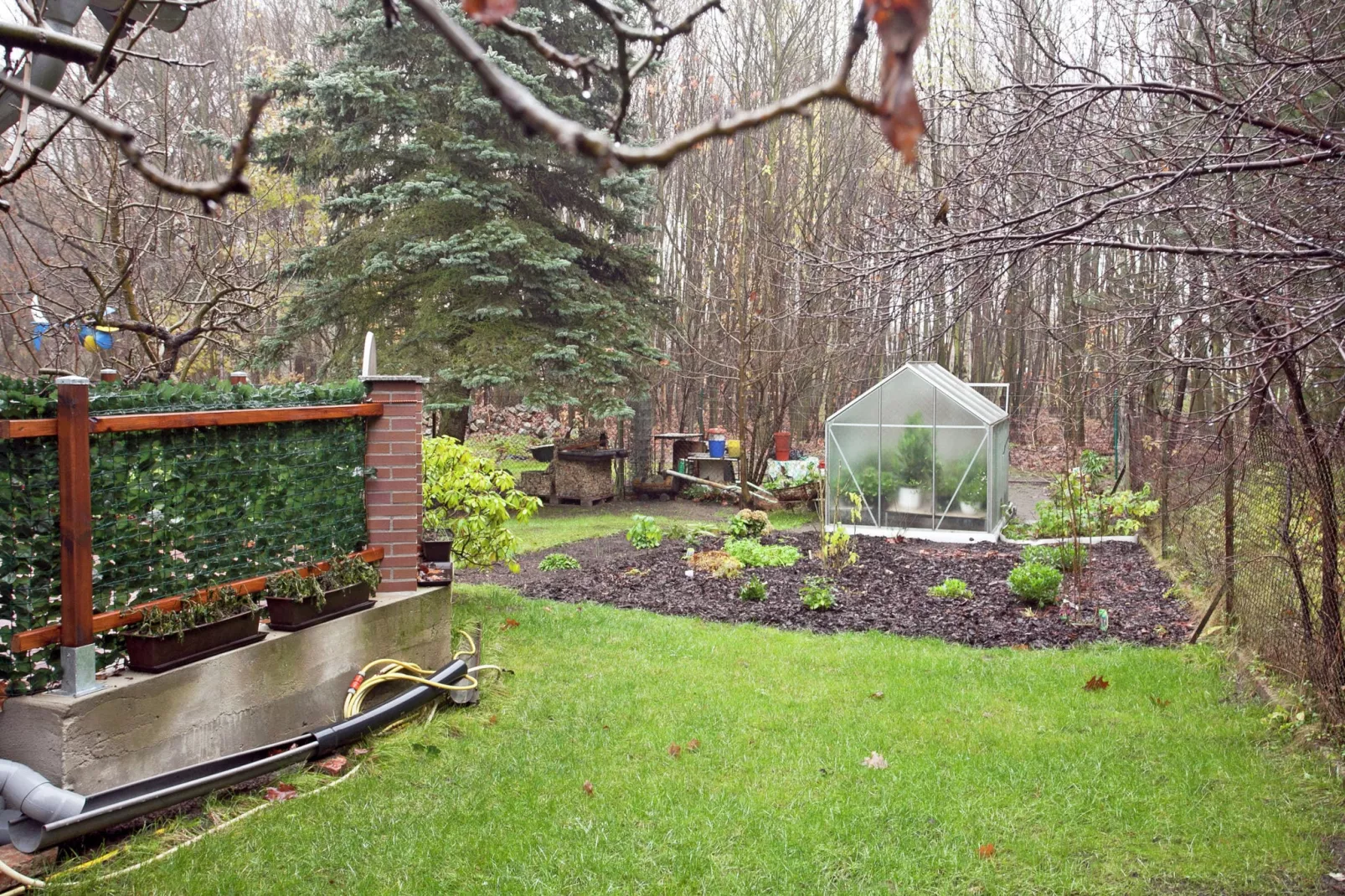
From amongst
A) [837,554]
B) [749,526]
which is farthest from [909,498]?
[837,554]

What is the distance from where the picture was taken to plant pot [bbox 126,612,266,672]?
3924 mm

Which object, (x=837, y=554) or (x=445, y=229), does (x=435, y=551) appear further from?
(x=445, y=229)

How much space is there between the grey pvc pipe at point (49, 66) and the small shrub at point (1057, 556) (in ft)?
25.8

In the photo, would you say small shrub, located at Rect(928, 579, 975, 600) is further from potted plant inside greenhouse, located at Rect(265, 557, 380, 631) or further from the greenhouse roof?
potted plant inside greenhouse, located at Rect(265, 557, 380, 631)

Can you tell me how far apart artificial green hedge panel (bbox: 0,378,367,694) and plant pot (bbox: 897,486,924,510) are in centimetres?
803

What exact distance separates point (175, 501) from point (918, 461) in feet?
30.8

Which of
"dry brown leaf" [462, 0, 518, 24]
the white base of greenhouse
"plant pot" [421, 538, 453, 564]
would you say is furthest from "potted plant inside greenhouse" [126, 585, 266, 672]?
the white base of greenhouse

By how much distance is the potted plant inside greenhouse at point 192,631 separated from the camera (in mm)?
3934

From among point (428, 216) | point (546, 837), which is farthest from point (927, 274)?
point (428, 216)

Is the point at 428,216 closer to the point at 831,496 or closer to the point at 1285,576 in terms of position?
the point at 831,496

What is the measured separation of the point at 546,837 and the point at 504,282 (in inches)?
407

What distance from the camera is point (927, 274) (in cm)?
490

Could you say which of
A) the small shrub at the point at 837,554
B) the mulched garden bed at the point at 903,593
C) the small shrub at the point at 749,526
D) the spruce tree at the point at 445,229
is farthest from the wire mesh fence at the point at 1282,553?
the spruce tree at the point at 445,229

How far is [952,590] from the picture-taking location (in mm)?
8352
